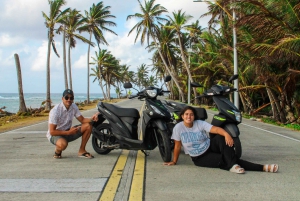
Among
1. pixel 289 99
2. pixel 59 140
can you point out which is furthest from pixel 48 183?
pixel 289 99

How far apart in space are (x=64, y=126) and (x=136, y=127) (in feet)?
4.27

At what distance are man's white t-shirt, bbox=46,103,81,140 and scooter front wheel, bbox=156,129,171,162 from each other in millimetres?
1665

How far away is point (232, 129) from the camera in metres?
5.64

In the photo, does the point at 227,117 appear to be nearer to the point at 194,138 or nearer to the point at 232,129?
the point at 232,129

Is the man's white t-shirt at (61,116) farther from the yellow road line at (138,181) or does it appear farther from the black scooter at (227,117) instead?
the black scooter at (227,117)

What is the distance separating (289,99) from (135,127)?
48.5ft

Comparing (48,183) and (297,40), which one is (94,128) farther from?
(297,40)

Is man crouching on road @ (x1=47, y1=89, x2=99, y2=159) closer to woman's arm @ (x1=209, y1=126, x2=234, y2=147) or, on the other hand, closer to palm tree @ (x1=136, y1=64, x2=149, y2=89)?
woman's arm @ (x1=209, y1=126, x2=234, y2=147)

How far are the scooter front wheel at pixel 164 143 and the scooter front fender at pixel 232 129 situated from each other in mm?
971

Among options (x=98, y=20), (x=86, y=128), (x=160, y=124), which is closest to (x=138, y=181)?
(x=160, y=124)

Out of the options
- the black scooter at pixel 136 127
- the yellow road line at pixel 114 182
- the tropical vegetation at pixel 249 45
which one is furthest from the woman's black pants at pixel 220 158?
the tropical vegetation at pixel 249 45

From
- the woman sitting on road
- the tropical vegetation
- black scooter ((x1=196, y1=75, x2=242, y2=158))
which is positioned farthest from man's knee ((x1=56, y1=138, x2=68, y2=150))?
the tropical vegetation

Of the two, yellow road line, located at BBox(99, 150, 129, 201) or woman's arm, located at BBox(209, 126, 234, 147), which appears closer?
yellow road line, located at BBox(99, 150, 129, 201)

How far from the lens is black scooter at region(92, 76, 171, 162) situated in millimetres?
5828
